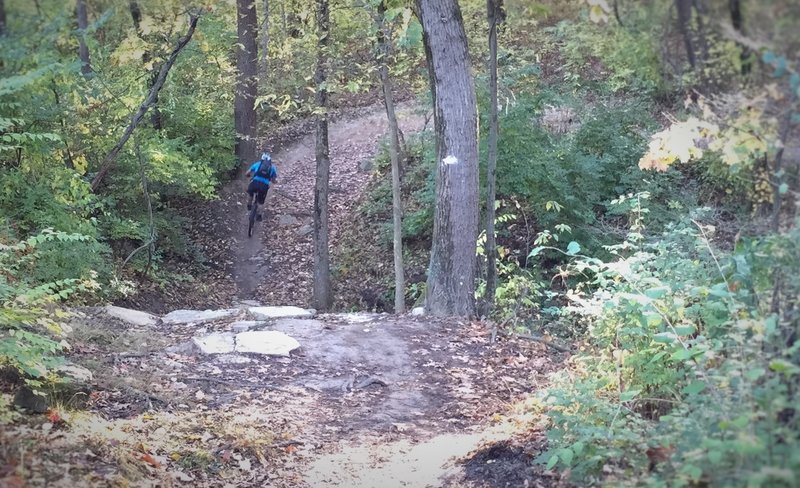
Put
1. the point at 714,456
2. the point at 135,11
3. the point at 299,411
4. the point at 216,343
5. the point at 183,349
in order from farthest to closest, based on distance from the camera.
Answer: the point at 216,343, the point at 183,349, the point at 299,411, the point at 135,11, the point at 714,456

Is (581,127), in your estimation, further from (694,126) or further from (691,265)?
(694,126)

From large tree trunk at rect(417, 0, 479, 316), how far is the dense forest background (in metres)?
0.46

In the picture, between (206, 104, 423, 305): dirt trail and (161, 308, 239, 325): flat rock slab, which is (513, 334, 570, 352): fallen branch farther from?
(206, 104, 423, 305): dirt trail

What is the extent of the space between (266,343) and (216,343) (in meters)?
0.52

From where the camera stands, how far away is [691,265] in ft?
16.5

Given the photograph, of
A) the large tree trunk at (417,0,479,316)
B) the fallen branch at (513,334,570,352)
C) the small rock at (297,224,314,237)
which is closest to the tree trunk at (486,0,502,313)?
the large tree trunk at (417,0,479,316)

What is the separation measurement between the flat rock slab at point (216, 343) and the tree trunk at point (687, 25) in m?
5.38

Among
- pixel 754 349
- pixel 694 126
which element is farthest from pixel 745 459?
pixel 694 126

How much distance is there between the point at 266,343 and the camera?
24.3ft

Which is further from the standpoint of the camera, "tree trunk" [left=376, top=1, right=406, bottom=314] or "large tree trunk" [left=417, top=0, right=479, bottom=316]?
"tree trunk" [left=376, top=1, right=406, bottom=314]

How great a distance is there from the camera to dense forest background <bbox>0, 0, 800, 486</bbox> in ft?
10.2

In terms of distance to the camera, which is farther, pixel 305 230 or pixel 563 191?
pixel 305 230

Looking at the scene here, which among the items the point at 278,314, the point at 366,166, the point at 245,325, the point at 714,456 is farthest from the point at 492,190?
the point at 366,166

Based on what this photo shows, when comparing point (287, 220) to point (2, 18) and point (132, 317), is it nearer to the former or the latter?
point (132, 317)
